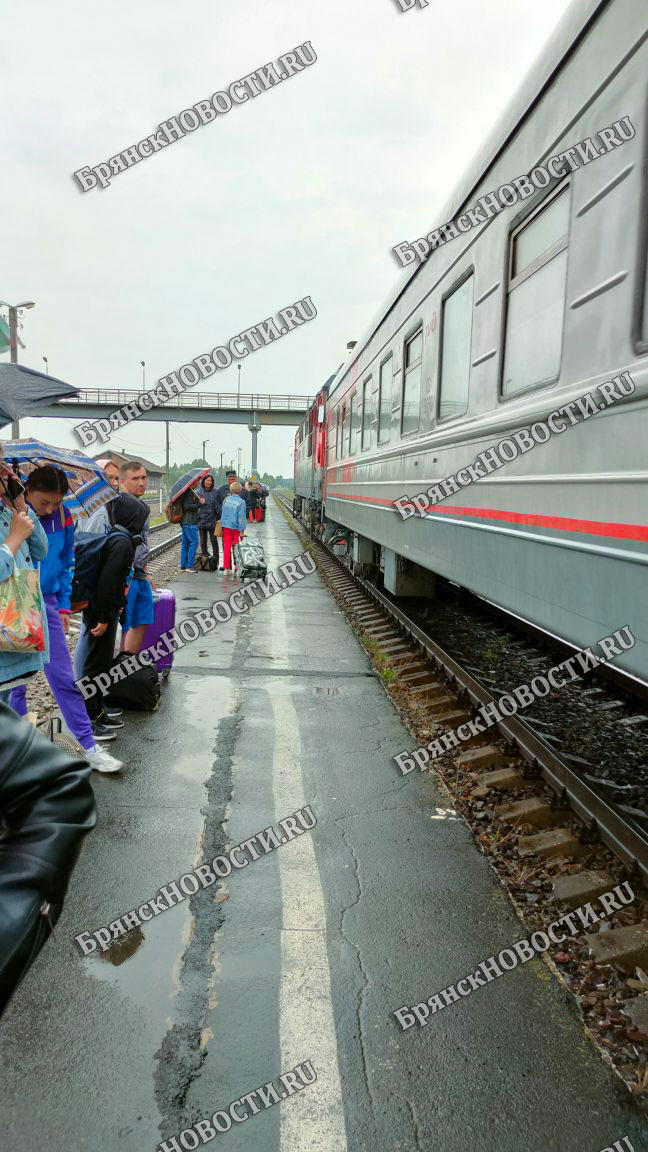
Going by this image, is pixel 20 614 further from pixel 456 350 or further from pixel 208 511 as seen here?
pixel 208 511

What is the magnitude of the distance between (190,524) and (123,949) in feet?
36.4

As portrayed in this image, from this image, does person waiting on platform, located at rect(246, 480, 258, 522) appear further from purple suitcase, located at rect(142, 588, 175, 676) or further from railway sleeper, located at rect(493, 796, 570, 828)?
railway sleeper, located at rect(493, 796, 570, 828)

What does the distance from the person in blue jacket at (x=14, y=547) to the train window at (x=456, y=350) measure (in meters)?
2.81

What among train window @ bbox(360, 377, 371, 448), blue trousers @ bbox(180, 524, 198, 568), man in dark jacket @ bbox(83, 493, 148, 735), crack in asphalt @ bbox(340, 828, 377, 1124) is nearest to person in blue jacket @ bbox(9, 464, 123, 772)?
man in dark jacket @ bbox(83, 493, 148, 735)

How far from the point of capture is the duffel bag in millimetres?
5582

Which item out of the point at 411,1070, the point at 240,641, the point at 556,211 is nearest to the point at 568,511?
the point at 556,211

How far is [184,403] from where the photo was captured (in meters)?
53.2

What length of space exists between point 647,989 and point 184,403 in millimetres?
53252

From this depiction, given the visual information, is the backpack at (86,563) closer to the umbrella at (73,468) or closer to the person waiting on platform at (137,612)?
the umbrella at (73,468)

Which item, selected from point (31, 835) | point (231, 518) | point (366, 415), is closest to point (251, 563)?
point (231, 518)

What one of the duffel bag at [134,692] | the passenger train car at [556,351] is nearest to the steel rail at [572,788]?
the passenger train car at [556,351]

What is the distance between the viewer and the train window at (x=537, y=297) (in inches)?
138

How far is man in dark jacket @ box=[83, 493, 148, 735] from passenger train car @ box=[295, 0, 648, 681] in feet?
6.71

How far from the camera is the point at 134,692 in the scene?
560cm
